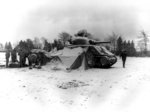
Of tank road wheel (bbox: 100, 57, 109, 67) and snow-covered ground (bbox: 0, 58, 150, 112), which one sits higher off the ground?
tank road wheel (bbox: 100, 57, 109, 67)

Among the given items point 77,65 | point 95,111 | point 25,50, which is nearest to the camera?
point 95,111

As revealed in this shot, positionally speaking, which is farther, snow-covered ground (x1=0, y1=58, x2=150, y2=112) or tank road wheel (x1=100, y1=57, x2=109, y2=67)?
tank road wheel (x1=100, y1=57, x2=109, y2=67)

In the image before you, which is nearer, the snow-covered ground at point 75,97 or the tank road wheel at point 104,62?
the snow-covered ground at point 75,97

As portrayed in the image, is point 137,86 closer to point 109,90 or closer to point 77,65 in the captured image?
point 109,90

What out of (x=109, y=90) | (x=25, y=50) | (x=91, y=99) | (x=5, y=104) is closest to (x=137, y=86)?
(x=109, y=90)

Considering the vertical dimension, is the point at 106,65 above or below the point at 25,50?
below

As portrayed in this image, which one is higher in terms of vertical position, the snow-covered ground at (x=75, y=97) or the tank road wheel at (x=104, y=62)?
the tank road wheel at (x=104, y=62)

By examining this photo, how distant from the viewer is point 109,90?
6746 mm

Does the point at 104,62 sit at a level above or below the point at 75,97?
above

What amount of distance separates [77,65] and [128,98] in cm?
631

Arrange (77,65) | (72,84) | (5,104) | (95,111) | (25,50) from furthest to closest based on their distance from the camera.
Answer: (25,50) → (77,65) → (72,84) → (5,104) → (95,111)

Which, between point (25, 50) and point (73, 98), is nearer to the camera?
point (73, 98)

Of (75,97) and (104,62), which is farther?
(104,62)

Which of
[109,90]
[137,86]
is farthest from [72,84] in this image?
[137,86]
